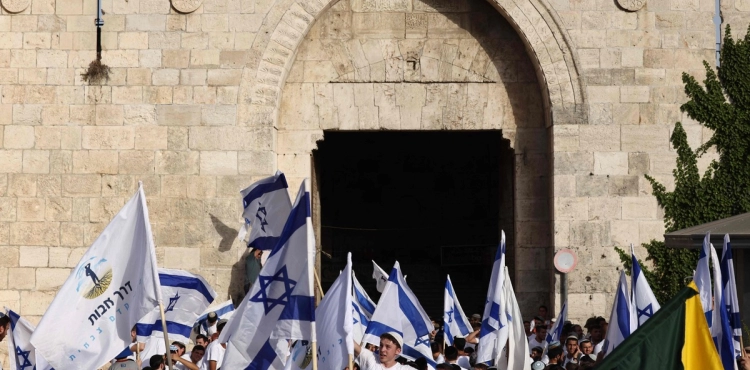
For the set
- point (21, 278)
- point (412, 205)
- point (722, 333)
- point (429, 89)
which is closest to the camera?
point (722, 333)

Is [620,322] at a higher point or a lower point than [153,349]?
higher

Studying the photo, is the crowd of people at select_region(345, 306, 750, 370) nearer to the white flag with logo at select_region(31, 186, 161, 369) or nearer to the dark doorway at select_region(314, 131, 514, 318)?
the white flag with logo at select_region(31, 186, 161, 369)

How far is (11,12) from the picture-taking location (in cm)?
1616

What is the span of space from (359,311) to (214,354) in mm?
1606

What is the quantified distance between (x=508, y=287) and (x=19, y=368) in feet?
15.8

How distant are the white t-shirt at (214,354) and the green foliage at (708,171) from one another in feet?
22.1

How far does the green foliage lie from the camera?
15914mm

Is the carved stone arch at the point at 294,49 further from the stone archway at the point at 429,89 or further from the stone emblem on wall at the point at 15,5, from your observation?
the stone emblem on wall at the point at 15,5

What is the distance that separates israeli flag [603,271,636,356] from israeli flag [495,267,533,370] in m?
1.40

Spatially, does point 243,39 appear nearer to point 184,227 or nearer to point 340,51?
point 340,51

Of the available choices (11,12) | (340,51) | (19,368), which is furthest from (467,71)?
(19,368)

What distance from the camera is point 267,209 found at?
13227mm

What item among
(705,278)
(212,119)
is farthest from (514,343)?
(212,119)

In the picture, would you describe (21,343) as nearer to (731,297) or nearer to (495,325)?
(495,325)
